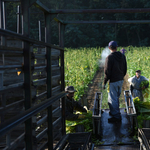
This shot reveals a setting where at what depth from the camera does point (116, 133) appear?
5.25 m

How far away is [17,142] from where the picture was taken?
2.48 metres

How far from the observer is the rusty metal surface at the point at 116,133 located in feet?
15.9

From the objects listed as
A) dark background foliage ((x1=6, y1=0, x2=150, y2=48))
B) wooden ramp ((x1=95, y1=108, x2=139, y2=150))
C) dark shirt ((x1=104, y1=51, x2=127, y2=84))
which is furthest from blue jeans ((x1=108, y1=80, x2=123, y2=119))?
dark background foliage ((x1=6, y1=0, x2=150, y2=48))

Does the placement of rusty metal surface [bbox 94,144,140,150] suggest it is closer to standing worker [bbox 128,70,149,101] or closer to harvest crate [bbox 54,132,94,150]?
harvest crate [bbox 54,132,94,150]

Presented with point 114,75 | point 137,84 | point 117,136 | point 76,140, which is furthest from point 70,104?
point 137,84

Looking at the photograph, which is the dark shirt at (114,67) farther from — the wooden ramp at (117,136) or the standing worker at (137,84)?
the standing worker at (137,84)

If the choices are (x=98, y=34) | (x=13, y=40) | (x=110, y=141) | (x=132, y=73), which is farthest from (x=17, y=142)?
(x=98, y=34)

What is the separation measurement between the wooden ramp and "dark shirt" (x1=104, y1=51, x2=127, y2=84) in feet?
3.22

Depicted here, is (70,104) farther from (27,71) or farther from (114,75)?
(27,71)

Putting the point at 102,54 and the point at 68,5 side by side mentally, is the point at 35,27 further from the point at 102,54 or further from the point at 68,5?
the point at 102,54

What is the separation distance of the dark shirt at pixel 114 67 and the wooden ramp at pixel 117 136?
982mm

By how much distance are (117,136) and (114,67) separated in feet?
5.27

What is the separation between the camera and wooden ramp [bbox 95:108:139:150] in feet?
15.3

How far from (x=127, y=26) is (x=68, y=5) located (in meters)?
11.6
